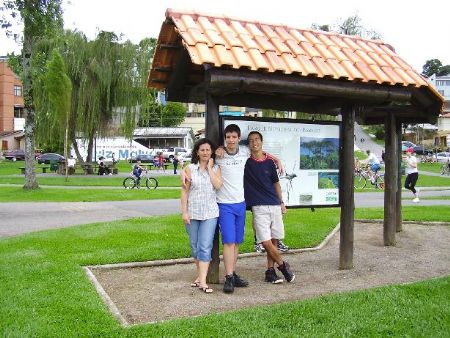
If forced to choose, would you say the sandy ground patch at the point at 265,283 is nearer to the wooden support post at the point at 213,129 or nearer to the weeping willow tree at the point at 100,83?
the wooden support post at the point at 213,129

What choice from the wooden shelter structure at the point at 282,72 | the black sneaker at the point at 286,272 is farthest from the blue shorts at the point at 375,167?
the black sneaker at the point at 286,272

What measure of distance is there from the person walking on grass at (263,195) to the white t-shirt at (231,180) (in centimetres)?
26

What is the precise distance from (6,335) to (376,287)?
12.7 feet

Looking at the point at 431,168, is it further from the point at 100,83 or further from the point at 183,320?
the point at 183,320

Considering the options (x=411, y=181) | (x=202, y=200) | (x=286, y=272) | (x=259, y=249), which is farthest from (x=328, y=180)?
(x=411, y=181)

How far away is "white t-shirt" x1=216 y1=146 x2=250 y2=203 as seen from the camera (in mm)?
5789

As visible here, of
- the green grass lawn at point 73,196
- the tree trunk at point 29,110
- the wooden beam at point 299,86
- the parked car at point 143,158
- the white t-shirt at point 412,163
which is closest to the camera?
the wooden beam at point 299,86

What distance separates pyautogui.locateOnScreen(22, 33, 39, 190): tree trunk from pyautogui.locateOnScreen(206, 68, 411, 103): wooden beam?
1479cm

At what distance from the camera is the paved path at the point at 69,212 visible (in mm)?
11125

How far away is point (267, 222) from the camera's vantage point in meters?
6.07

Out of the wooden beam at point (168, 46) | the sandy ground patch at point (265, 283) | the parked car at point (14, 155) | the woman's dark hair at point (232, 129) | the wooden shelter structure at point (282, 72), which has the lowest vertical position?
the sandy ground patch at point (265, 283)

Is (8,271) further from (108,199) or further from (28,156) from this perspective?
(28,156)

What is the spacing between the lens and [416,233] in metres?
10.0

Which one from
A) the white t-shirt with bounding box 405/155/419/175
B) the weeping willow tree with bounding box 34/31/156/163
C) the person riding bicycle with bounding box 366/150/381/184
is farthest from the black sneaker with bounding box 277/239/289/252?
the weeping willow tree with bounding box 34/31/156/163
